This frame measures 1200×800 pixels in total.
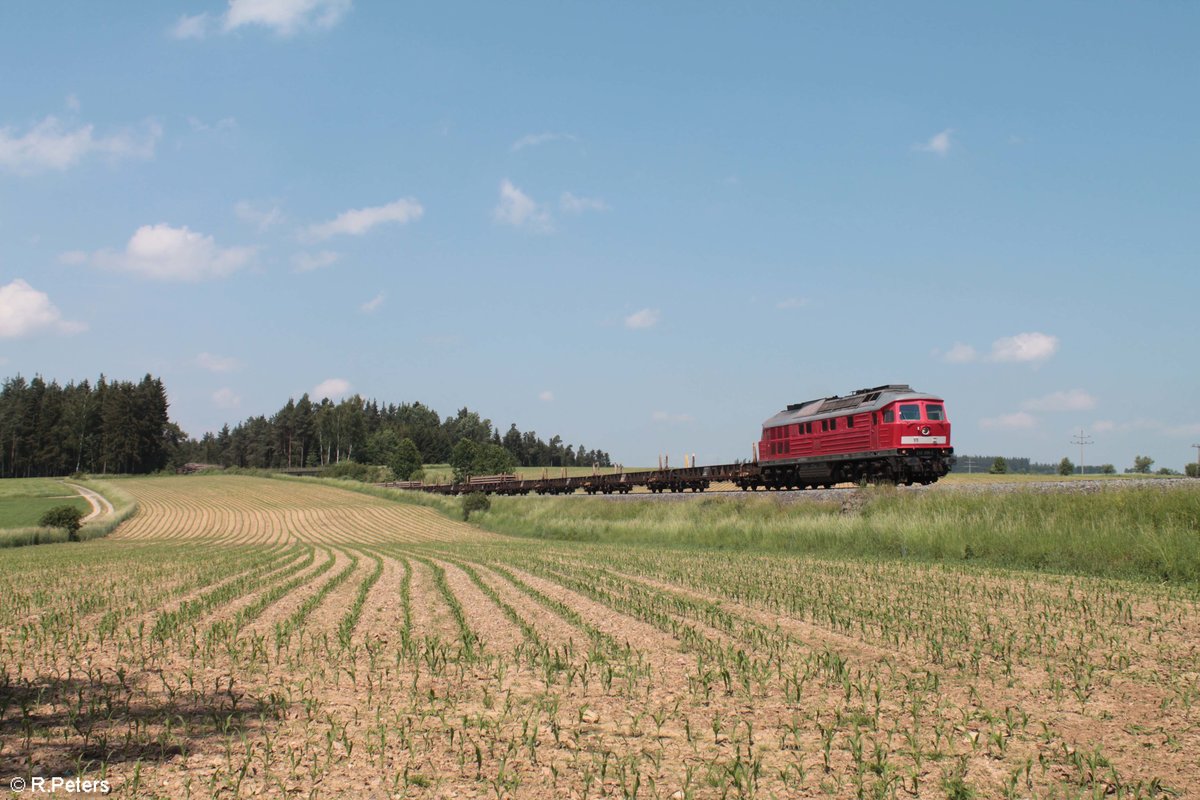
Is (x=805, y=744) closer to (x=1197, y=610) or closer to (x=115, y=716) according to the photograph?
(x=115, y=716)

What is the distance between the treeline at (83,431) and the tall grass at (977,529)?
116m

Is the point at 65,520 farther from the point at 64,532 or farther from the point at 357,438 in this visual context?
the point at 357,438

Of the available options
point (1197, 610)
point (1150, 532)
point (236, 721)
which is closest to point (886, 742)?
point (236, 721)

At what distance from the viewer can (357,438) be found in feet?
513

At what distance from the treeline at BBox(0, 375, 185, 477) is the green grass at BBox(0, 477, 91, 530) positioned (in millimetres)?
25030

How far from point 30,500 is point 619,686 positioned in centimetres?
8367

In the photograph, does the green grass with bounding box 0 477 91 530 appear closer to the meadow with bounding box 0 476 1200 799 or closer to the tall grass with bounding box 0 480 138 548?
the tall grass with bounding box 0 480 138 548

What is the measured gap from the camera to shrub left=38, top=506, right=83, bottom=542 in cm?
4488

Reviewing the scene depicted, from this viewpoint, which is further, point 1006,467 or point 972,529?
point 1006,467

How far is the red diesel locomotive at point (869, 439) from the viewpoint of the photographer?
32.3 m

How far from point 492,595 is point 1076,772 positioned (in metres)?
10.4

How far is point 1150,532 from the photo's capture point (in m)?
17.0

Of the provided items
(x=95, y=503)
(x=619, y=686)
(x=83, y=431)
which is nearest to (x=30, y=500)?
(x=95, y=503)

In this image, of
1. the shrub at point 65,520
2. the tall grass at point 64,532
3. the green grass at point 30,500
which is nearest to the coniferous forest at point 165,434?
the green grass at point 30,500
